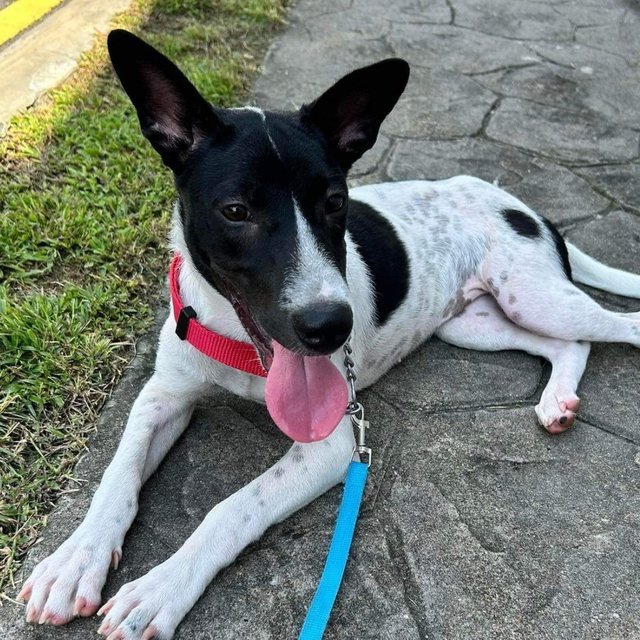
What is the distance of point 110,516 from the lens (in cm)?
260

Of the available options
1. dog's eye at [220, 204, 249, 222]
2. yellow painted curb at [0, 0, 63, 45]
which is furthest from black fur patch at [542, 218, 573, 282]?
yellow painted curb at [0, 0, 63, 45]

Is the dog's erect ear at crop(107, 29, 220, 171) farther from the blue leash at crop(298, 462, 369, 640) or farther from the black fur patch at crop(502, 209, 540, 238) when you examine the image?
the black fur patch at crop(502, 209, 540, 238)

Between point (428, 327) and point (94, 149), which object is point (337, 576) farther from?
point (94, 149)

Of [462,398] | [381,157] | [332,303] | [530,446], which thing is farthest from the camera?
[381,157]

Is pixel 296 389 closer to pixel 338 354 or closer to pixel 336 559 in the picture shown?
pixel 338 354

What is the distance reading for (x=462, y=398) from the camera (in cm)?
344

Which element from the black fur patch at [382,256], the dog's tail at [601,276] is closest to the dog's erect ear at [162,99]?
the black fur patch at [382,256]

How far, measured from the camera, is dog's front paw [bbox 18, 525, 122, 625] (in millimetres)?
2371

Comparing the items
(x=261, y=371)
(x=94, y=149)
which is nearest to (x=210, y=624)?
(x=261, y=371)

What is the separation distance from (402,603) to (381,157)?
3500 mm

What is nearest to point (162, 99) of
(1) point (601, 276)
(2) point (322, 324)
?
(2) point (322, 324)

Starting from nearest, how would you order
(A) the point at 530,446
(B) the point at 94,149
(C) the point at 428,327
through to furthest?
(A) the point at 530,446 → (C) the point at 428,327 → (B) the point at 94,149

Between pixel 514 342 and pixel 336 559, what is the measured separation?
5.73ft

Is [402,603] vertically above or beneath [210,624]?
beneath
